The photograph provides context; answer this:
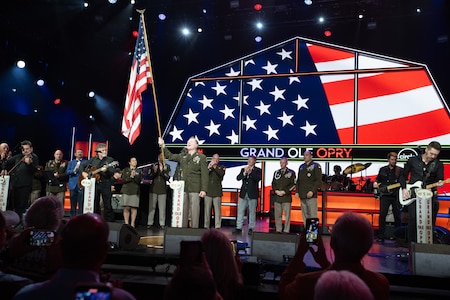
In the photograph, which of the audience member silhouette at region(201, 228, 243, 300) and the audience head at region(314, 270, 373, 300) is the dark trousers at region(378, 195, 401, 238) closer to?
the audience member silhouette at region(201, 228, 243, 300)

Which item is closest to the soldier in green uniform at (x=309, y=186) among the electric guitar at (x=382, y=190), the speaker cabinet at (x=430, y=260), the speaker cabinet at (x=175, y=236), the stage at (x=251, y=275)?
the electric guitar at (x=382, y=190)

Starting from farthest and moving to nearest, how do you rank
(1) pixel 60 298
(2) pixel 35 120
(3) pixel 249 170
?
1. (2) pixel 35 120
2. (3) pixel 249 170
3. (1) pixel 60 298

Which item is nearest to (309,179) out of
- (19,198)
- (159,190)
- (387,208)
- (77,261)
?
(387,208)

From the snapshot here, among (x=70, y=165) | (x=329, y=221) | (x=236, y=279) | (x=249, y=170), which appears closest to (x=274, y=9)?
(x=249, y=170)

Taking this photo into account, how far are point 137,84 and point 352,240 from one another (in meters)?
7.28

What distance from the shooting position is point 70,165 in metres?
10.1

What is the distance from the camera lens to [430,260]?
4.51 m

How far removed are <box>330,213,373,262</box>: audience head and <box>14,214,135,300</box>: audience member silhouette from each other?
1109 mm

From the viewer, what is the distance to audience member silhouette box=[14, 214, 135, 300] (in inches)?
65.0

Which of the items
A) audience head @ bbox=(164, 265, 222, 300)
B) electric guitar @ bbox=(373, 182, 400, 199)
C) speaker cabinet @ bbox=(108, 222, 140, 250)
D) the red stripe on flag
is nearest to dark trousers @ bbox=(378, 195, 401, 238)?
electric guitar @ bbox=(373, 182, 400, 199)

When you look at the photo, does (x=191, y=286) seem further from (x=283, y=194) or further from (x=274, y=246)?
(x=283, y=194)

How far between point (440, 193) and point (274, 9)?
24.3ft

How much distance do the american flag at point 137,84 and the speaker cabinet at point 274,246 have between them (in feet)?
14.5

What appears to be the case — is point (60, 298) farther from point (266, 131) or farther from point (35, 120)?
point (35, 120)
